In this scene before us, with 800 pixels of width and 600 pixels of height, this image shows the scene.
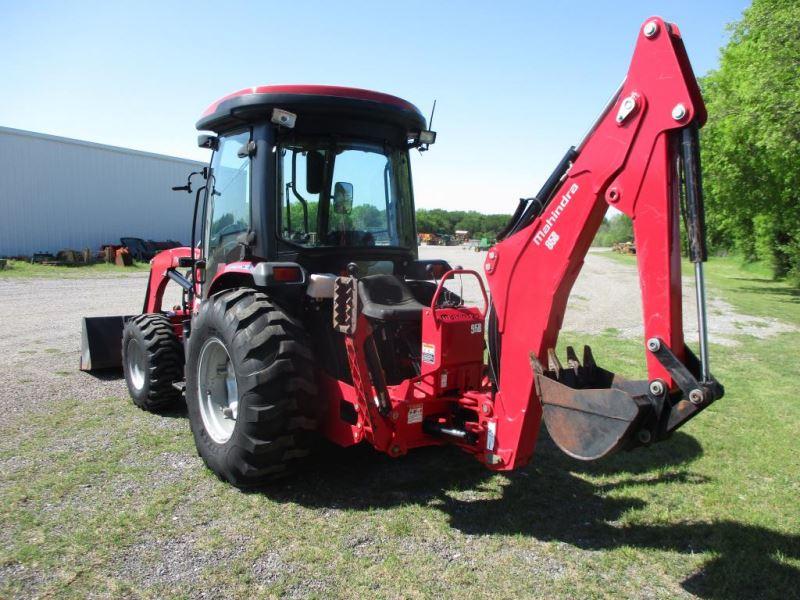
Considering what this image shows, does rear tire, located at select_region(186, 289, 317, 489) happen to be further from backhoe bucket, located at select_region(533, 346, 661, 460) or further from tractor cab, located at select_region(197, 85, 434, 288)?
backhoe bucket, located at select_region(533, 346, 661, 460)

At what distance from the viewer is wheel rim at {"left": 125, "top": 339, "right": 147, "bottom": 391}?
230 inches

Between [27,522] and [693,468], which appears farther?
[693,468]

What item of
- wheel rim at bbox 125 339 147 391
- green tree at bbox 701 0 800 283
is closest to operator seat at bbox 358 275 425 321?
wheel rim at bbox 125 339 147 391

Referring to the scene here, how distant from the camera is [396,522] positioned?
3666mm

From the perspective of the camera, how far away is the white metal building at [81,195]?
23.8m

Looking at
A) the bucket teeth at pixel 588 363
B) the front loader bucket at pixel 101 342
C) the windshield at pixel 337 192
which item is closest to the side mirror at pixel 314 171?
the windshield at pixel 337 192

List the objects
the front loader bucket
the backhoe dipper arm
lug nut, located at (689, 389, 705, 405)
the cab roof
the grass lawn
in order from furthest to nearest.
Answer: the front loader bucket < the cab roof < the grass lawn < the backhoe dipper arm < lug nut, located at (689, 389, 705, 405)

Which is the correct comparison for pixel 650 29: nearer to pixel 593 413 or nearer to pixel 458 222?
pixel 593 413

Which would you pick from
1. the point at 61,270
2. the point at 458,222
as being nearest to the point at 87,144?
the point at 61,270

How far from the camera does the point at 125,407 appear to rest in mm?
5922

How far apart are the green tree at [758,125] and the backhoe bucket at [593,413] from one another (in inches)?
649

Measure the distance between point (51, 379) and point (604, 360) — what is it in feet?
23.4

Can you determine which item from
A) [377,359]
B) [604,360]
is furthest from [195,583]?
[604,360]

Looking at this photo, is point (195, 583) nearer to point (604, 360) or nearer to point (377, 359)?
point (377, 359)
